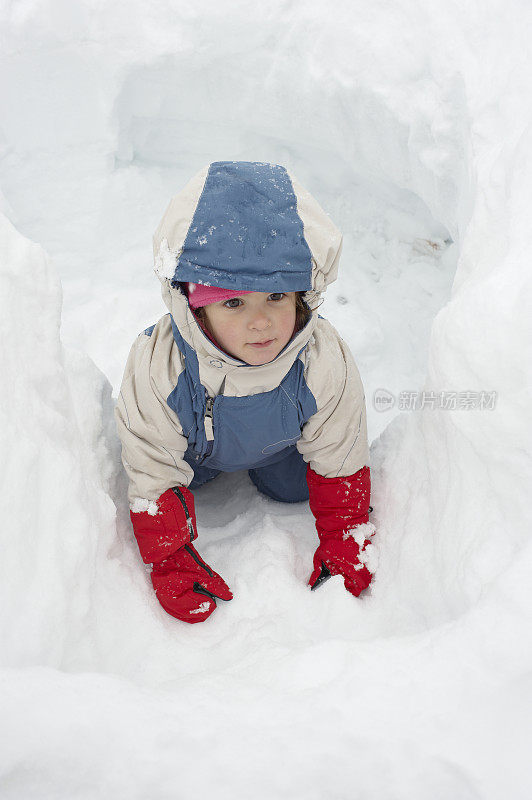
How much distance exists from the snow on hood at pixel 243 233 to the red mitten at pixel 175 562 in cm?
52

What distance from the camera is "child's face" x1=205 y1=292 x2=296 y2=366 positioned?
1.13 metres

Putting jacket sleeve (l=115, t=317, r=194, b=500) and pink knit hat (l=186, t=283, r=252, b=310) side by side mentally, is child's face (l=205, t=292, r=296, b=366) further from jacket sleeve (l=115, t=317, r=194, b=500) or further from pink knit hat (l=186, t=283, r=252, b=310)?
jacket sleeve (l=115, t=317, r=194, b=500)

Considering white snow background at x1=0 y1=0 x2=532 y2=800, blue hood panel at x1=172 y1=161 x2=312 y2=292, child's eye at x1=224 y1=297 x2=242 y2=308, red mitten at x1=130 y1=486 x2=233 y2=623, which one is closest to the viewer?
white snow background at x1=0 y1=0 x2=532 y2=800

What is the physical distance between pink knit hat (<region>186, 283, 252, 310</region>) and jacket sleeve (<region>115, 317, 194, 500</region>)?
8.3 inches

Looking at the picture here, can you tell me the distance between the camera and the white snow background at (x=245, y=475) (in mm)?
740

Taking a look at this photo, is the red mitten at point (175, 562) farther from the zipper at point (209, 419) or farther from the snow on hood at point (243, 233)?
the snow on hood at point (243, 233)

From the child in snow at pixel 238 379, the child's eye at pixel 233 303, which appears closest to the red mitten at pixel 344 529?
the child in snow at pixel 238 379

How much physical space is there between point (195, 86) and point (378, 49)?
26.9 inches

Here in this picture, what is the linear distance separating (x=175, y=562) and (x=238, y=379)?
0.42 m

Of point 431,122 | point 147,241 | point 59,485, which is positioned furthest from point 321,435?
point 147,241

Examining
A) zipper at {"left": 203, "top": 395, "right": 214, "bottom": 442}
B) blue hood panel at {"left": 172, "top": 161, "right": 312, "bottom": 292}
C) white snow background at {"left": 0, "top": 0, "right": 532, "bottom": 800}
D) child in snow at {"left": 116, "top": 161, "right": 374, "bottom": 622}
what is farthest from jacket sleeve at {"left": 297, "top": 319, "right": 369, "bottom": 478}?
blue hood panel at {"left": 172, "top": 161, "right": 312, "bottom": 292}

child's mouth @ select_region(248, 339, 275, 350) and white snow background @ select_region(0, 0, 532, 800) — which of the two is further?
child's mouth @ select_region(248, 339, 275, 350)

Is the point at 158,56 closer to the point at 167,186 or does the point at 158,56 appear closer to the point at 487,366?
the point at 167,186

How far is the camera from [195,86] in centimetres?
207
